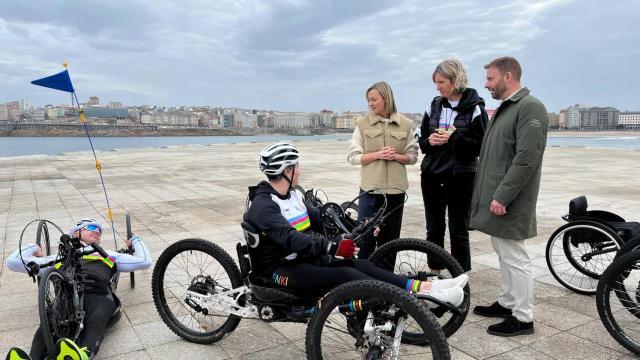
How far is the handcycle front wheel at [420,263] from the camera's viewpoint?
297 cm

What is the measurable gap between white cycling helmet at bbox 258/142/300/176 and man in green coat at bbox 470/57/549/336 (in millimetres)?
1551

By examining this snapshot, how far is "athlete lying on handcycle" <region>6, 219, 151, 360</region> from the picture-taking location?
2.64m

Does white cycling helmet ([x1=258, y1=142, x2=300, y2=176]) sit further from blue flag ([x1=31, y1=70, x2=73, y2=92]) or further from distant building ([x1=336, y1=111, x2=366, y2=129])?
distant building ([x1=336, y1=111, x2=366, y2=129])

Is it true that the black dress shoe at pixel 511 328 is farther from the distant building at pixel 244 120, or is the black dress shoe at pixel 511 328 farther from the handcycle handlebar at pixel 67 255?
the distant building at pixel 244 120

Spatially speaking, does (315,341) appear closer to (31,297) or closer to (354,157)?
(354,157)

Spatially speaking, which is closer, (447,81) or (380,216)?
(380,216)

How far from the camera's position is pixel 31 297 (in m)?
4.26

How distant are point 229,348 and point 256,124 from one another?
6574 inches

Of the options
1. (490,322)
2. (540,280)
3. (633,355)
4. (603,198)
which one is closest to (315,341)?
(490,322)

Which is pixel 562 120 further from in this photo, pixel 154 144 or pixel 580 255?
pixel 580 255

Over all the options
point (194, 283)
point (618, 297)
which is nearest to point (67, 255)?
point (194, 283)

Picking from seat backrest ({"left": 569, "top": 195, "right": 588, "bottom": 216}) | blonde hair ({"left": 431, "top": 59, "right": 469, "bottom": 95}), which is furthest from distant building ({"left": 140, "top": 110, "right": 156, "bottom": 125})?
seat backrest ({"left": 569, "top": 195, "right": 588, "bottom": 216})

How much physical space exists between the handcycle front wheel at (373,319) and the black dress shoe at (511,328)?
41.8 inches

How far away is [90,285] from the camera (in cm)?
330
